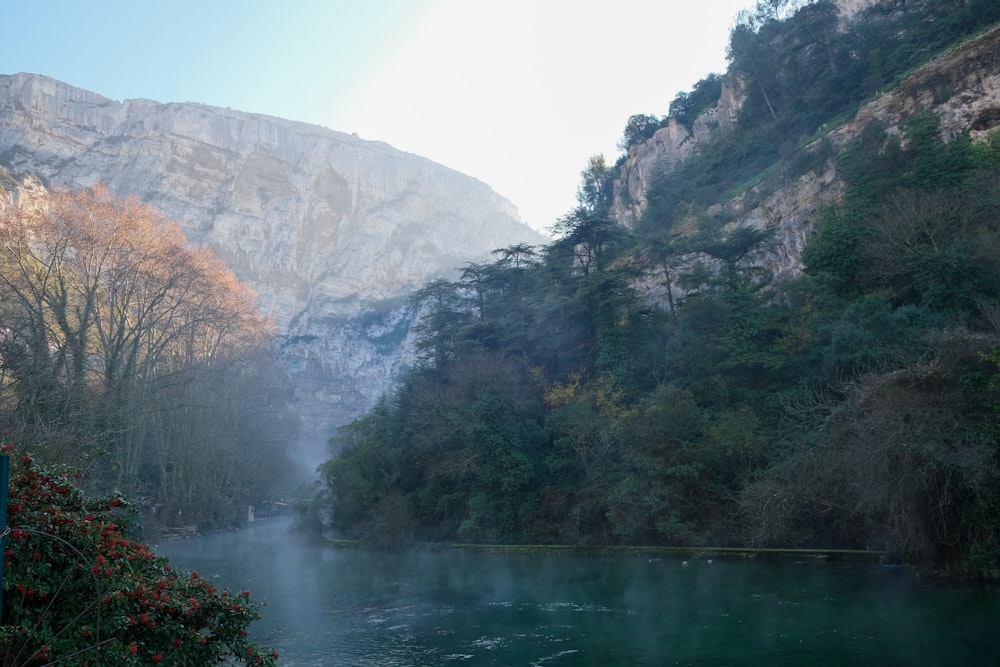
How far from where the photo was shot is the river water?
998 cm

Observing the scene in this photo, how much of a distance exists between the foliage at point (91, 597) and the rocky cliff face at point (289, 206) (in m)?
75.3

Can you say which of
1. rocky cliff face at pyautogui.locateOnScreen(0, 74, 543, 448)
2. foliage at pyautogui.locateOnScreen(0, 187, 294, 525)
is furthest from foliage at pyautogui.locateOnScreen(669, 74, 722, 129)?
rocky cliff face at pyautogui.locateOnScreen(0, 74, 543, 448)

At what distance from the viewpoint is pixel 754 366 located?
22891 mm

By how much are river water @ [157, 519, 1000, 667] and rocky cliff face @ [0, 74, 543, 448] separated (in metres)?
63.7

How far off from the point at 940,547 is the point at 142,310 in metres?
27.5

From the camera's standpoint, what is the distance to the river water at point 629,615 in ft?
32.7

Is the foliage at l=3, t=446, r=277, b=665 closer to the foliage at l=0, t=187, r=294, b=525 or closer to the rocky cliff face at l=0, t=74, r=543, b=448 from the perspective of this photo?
the foliage at l=0, t=187, r=294, b=525

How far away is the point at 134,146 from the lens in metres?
85.4

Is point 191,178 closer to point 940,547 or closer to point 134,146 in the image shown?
point 134,146

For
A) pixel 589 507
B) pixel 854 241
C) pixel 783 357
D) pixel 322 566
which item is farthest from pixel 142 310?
pixel 854 241

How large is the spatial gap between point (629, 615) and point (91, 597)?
10.4 metres

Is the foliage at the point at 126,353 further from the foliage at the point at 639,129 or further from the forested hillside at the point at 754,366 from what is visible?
the foliage at the point at 639,129

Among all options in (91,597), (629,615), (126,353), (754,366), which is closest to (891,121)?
(754,366)

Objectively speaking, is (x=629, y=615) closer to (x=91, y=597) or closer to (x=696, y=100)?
(x=91, y=597)
